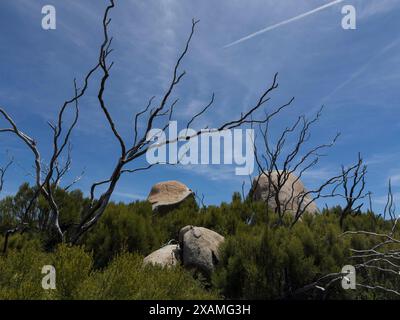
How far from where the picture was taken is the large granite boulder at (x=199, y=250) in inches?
332

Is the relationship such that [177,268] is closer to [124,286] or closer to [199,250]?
[124,286]

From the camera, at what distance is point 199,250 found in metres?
8.52

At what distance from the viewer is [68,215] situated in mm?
13062

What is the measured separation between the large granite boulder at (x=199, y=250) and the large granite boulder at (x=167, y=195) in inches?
340

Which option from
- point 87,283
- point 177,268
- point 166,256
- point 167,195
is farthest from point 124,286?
point 167,195

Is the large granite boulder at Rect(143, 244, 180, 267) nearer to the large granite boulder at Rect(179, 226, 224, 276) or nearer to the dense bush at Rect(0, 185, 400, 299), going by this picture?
the large granite boulder at Rect(179, 226, 224, 276)

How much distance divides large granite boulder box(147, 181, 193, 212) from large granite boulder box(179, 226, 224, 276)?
8.63 m

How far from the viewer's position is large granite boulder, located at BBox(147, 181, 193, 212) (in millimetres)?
17683

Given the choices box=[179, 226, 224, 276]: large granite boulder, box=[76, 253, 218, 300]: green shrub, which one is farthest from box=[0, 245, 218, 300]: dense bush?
box=[179, 226, 224, 276]: large granite boulder

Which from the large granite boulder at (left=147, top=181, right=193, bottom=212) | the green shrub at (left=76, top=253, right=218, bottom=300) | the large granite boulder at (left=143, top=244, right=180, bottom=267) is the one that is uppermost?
the large granite boulder at (left=147, top=181, right=193, bottom=212)

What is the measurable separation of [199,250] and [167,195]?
424 inches
